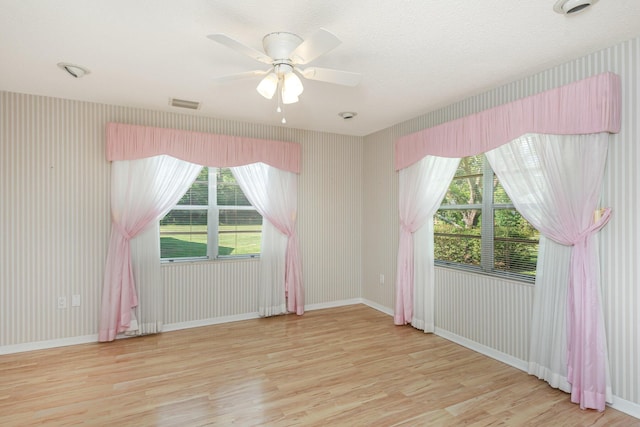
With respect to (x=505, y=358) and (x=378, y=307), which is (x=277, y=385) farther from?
(x=378, y=307)

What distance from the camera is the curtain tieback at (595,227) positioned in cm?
235

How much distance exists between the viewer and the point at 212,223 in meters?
4.22

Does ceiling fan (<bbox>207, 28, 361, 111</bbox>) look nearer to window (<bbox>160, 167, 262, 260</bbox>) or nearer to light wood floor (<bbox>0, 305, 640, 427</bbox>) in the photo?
window (<bbox>160, 167, 262, 260</bbox>)

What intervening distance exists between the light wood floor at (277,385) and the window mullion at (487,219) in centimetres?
93

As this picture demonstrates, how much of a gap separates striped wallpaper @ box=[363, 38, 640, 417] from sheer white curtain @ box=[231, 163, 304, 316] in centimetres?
122

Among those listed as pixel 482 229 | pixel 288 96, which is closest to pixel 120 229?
pixel 288 96

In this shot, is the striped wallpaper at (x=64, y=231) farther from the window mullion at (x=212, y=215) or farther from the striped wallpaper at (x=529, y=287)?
the striped wallpaper at (x=529, y=287)

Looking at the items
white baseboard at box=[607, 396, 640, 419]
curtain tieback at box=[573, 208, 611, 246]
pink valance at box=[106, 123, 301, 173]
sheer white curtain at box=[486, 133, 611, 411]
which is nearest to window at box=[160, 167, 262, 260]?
pink valance at box=[106, 123, 301, 173]

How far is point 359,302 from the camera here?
16.8 feet

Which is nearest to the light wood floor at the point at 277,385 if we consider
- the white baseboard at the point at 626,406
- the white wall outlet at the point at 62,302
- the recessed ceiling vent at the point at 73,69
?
the white baseboard at the point at 626,406

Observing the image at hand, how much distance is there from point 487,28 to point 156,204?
3.49 meters

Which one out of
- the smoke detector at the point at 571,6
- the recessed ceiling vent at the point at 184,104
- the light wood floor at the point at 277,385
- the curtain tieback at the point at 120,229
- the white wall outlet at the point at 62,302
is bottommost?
the light wood floor at the point at 277,385

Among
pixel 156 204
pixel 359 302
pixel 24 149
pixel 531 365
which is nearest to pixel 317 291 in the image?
pixel 359 302

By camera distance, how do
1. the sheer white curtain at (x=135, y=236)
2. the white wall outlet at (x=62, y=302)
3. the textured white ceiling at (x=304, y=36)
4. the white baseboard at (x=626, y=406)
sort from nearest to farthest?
the textured white ceiling at (x=304, y=36)
the white baseboard at (x=626, y=406)
the white wall outlet at (x=62, y=302)
the sheer white curtain at (x=135, y=236)
